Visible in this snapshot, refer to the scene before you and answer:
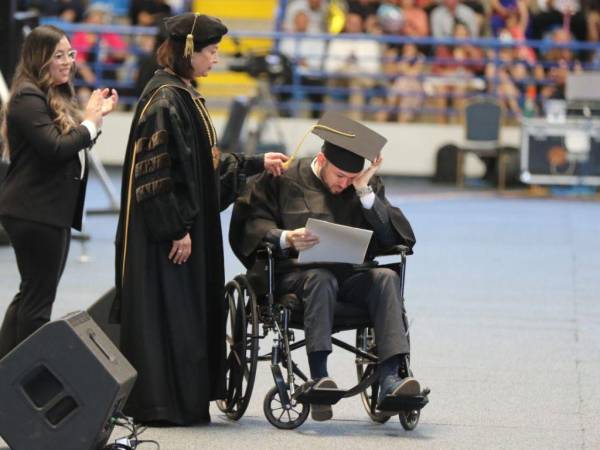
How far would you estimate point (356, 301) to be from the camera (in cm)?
594

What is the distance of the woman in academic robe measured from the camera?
18.9 feet

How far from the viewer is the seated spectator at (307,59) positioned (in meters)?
17.7

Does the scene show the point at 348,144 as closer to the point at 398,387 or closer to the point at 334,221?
the point at 334,221

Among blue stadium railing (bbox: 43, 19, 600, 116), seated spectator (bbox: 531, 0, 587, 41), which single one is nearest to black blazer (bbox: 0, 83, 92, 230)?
blue stadium railing (bbox: 43, 19, 600, 116)

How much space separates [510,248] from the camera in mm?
11836

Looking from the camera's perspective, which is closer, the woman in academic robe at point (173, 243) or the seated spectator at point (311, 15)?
the woman in academic robe at point (173, 243)

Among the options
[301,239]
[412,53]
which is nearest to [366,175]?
[301,239]

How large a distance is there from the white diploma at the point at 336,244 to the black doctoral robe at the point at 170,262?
39 cm

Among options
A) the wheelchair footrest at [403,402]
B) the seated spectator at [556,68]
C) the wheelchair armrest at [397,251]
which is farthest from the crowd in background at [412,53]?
the wheelchair footrest at [403,402]

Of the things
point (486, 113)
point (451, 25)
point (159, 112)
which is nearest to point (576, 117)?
point (486, 113)

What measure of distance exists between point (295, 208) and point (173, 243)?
582 millimetres

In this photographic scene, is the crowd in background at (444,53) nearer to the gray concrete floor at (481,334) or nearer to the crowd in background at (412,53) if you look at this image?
the crowd in background at (412,53)

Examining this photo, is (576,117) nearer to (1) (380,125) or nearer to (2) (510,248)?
(1) (380,125)

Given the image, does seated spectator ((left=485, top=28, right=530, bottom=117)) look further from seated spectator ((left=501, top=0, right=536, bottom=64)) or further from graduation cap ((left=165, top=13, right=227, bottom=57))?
graduation cap ((left=165, top=13, right=227, bottom=57))
